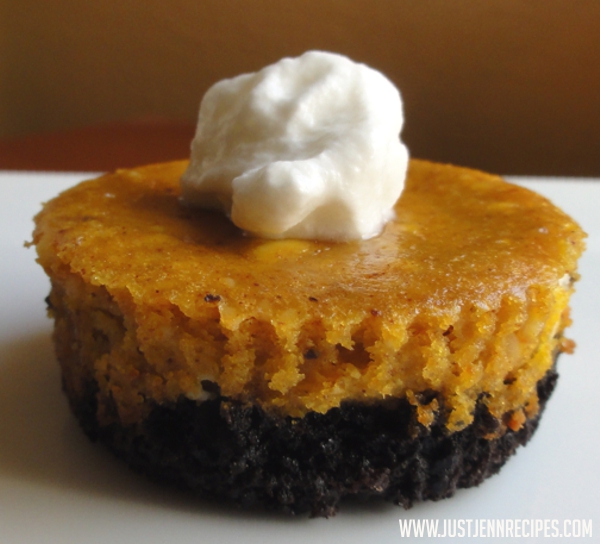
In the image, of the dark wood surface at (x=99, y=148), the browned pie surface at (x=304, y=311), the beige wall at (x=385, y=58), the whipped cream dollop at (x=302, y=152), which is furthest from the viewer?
the beige wall at (x=385, y=58)

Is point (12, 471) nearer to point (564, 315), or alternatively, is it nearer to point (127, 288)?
point (127, 288)

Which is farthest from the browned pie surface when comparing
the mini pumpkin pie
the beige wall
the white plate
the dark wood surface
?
the beige wall

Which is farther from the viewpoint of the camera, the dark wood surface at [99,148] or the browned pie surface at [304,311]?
the dark wood surface at [99,148]

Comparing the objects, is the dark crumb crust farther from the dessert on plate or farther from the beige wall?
the beige wall

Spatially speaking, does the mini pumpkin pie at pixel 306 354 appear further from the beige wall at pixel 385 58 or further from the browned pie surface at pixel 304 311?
the beige wall at pixel 385 58

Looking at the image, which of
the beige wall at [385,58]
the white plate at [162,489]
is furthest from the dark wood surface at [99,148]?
the white plate at [162,489]

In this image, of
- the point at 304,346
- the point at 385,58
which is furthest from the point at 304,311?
the point at 385,58

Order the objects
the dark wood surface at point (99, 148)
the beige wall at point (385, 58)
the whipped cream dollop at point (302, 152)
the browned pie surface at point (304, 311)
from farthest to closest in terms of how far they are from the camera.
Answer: the beige wall at point (385, 58)
the dark wood surface at point (99, 148)
the whipped cream dollop at point (302, 152)
the browned pie surface at point (304, 311)
